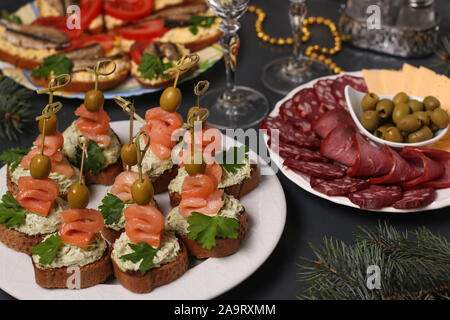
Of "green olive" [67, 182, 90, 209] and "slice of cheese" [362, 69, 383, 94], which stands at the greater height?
"green olive" [67, 182, 90, 209]

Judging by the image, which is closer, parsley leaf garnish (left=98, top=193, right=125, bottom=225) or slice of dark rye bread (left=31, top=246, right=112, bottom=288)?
slice of dark rye bread (left=31, top=246, right=112, bottom=288)

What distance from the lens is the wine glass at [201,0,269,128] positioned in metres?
2.76

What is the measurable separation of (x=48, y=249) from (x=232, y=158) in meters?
0.81

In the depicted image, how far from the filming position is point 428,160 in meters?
2.22

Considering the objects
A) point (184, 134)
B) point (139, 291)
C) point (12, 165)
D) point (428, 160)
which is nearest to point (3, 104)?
point (12, 165)

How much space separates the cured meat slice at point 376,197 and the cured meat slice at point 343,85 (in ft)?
2.10

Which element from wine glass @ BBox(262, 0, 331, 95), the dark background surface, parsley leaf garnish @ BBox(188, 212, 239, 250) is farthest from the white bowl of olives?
parsley leaf garnish @ BBox(188, 212, 239, 250)

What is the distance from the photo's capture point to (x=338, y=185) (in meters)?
2.23

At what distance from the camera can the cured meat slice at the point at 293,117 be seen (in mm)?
2597

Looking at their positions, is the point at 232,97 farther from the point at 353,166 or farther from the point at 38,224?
the point at 38,224

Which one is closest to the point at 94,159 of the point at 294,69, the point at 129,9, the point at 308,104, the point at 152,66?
the point at 152,66

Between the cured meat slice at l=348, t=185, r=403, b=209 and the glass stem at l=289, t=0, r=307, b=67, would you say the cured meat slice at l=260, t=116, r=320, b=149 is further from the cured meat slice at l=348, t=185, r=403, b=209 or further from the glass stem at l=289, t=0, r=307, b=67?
the glass stem at l=289, t=0, r=307, b=67

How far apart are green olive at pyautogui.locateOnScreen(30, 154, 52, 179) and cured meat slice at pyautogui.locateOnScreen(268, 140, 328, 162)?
96cm

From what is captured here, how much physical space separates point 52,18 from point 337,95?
192 cm
